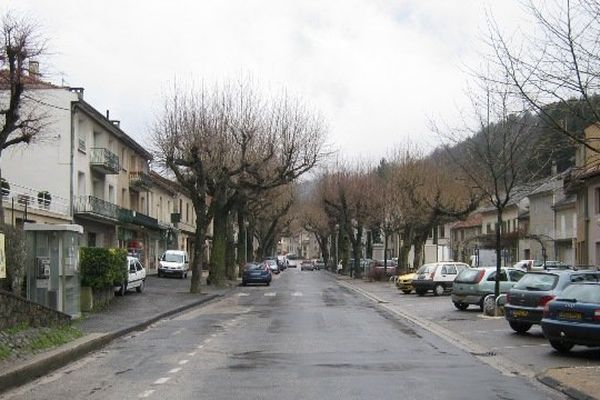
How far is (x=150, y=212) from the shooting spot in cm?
6056

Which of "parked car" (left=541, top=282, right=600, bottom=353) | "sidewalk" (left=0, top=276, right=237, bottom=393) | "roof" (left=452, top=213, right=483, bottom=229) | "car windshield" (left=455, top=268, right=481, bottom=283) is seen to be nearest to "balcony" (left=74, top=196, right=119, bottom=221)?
"sidewalk" (left=0, top=276, right=237, bottom=393)

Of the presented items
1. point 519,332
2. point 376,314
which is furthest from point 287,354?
point 376,314

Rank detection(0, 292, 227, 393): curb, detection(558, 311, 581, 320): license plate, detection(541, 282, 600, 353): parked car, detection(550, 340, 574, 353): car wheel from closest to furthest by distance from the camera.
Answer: detection(0, 292, 227, 393): curb
detection(541, 282, 600, 353): parked car
detection(558, 311, 581, 320): license plate
detection(550, 340, 574, 353): car wheel

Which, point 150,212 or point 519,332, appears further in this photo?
point 150,212

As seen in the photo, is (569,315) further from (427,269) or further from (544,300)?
(427,269)

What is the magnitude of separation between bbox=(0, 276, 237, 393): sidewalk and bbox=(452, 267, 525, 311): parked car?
31.3 feet

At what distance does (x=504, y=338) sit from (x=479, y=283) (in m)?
7.51

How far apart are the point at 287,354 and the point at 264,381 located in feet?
10.5

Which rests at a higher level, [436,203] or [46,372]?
[436,203]

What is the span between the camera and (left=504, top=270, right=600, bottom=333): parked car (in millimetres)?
16875

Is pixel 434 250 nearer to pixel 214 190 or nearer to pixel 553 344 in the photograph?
pixel 214 190

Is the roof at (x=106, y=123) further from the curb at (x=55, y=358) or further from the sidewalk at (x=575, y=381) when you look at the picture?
the sidewalk at (x=575, y=381)

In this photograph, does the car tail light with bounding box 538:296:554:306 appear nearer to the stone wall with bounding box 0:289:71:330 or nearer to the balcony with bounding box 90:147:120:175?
the stone wall with bounding box 0:289:71:330

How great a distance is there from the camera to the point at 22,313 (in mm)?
14453
